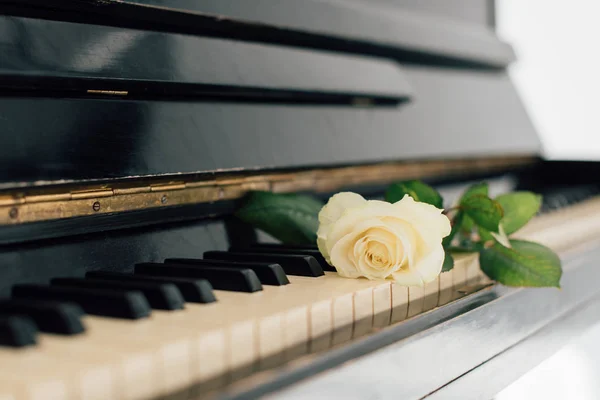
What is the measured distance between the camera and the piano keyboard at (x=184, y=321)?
22.4 inches

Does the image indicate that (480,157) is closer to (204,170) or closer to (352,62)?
(352,62)

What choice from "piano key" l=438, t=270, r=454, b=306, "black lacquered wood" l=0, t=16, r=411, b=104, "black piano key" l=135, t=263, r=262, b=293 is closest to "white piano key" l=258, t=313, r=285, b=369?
"black piano key" l=135, t=263, r=262, b=293

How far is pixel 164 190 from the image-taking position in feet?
3.47

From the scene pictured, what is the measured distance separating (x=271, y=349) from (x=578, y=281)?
93 cm

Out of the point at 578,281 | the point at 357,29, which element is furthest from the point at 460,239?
the point at 357,29

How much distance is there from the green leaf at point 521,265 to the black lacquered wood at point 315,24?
59cm

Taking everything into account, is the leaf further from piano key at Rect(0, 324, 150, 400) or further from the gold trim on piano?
piano key at Rect(0, 324, 150, 400)

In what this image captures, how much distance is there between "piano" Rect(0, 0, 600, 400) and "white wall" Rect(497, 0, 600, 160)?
5.24ft

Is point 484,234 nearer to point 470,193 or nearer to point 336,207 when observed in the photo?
point 470,193

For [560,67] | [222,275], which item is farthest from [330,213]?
[560,67]

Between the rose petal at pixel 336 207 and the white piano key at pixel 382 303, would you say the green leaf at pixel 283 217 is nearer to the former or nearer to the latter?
the rose petal at pixel 336 207

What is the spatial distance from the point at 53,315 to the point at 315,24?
1.00 meters

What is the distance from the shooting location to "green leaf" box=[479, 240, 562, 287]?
109 centimetres

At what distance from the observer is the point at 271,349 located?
0.72 meters
